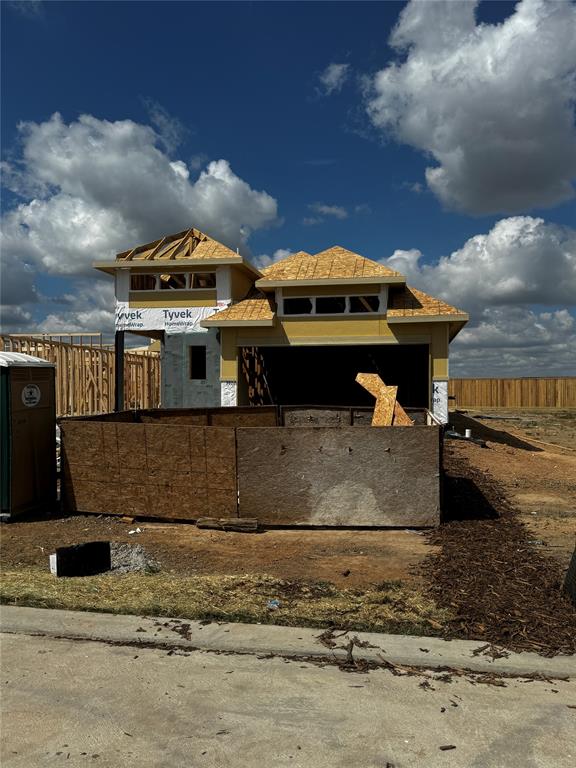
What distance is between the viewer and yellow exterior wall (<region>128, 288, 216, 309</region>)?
22.0 metres

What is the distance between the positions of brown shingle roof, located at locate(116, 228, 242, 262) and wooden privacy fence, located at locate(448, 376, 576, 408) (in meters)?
35.1

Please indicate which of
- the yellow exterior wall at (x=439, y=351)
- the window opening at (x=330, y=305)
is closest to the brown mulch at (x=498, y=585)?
the yellow exterior wall at (x=439, y=351)

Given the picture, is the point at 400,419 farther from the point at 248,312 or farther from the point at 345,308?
the point at 248,312

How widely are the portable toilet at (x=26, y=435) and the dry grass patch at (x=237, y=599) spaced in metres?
2.79

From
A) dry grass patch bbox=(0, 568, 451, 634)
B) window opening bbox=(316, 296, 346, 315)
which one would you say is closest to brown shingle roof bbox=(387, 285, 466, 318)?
window opening bbox=(316, 296, 346, 315)

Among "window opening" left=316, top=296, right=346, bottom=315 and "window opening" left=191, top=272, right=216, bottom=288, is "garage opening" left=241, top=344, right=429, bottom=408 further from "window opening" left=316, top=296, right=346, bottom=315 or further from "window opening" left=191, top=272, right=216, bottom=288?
"window opening" left=316, top=296, right=346, bottom=315

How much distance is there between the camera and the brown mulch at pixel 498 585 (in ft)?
15.5

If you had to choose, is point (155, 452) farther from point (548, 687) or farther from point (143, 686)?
point (548, 687)

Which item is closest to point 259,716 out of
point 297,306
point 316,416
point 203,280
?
point 316,416

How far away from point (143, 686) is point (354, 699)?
53.5 inches

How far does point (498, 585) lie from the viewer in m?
5.89

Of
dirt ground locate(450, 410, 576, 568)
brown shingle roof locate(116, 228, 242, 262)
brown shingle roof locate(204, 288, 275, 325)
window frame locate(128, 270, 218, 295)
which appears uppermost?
brown shingle roof locate(116, 228, 242, 262)

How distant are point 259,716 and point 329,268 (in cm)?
1791

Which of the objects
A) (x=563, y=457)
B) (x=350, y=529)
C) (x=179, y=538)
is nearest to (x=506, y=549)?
(x=350, y=529)
